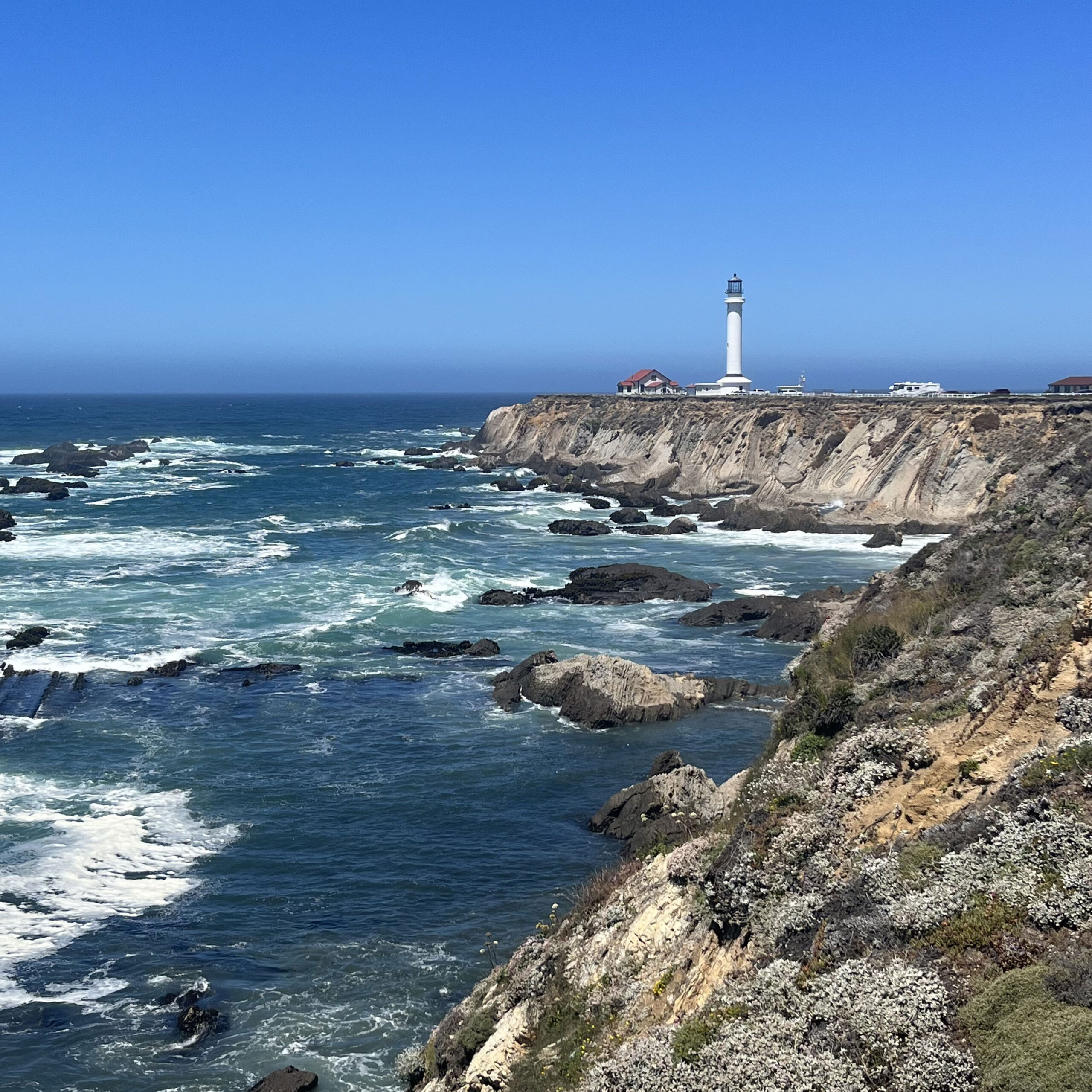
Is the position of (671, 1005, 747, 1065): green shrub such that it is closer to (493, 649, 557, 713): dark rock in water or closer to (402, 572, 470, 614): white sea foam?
(493, 649, 557, 713): dark rock in water

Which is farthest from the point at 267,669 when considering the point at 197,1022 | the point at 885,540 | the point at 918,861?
the point at 885,540

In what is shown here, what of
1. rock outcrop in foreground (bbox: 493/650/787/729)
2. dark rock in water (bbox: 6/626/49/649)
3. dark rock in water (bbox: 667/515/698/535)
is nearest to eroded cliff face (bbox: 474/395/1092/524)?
dark rock in water (bbox: 667/515/698/535)

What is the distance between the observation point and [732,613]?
4256cm

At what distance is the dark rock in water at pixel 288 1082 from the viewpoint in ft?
49.4

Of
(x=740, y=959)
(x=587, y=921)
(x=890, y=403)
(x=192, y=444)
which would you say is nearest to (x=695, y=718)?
(x=587, y=921)

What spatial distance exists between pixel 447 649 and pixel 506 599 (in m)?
8.37

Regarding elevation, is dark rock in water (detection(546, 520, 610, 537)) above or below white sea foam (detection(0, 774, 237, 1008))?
above

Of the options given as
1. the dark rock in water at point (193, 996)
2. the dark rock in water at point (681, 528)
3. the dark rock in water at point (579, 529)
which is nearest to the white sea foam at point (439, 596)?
the dark rock in water at point (579, 529)

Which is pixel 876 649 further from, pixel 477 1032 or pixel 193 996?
pixel 193 996

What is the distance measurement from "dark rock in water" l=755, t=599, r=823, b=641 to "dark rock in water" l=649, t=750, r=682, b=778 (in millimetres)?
14168

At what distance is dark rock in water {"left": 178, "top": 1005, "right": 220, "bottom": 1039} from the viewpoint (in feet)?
54.6

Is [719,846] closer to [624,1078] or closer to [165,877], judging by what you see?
[624,1078]

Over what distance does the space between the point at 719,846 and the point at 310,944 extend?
360 inches

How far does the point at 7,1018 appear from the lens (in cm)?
1711
